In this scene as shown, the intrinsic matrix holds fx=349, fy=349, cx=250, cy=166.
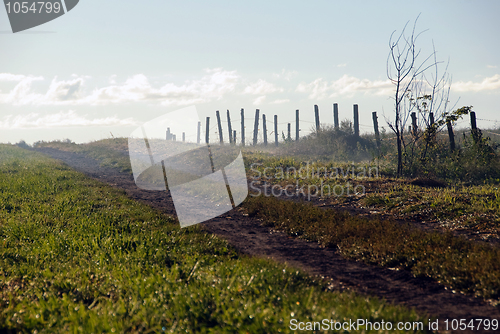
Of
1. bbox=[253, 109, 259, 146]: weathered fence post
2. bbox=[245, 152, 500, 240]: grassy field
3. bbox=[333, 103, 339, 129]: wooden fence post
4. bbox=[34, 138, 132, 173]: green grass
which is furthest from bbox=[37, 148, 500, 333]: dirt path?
bbox=[253, 109, 259, 146]: weathered fence post

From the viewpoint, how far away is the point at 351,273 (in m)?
4.75

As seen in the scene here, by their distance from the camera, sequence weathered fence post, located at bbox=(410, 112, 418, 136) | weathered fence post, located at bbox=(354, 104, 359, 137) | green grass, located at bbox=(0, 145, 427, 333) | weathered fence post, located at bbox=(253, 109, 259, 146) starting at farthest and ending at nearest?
weathered fence post, located at bbox=(253, 109, 259, 146) < weathered fence post, located at bbox=(354, 104, 359, 137) < weathered fence post, located at bbox=(410, 112, 418, 136) < green grass, located at bbox=(0, 145, 427, 333)

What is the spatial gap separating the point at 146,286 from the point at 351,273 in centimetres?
269

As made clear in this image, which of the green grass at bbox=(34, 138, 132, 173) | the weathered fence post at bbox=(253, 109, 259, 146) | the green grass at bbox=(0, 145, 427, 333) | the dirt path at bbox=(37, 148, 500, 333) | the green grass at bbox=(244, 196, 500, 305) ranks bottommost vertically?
the dirt path at bbox=(37, 148, 500, 333)

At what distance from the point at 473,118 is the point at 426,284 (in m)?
12.1

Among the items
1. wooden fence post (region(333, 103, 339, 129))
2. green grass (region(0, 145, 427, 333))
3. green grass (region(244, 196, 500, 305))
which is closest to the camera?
green grass (region(0, 145, 427, 333))

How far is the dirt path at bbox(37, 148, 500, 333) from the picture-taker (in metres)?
3.66

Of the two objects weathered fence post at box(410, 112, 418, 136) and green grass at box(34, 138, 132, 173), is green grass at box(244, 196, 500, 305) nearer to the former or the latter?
weathered fence post at box(410, 112, 418, 136)

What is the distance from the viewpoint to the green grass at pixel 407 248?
418 cm

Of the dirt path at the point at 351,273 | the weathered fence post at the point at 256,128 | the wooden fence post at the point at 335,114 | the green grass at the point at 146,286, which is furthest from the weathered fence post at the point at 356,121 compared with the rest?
the green grass at the point at 146,286

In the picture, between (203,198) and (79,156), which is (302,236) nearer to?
(203,198)

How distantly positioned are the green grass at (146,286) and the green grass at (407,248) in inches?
52.9

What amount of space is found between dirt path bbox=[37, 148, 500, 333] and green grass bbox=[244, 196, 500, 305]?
19 cm

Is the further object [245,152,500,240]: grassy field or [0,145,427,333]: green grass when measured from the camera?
[245,152,500,240]: grassy field
